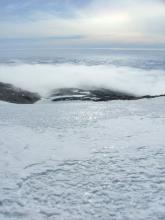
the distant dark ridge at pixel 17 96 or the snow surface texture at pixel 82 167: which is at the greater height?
the distant dark ridge at pixel 17 96

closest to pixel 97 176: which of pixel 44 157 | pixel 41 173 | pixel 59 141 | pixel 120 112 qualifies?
pixel 41 173

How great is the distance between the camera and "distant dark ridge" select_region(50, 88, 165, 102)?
2172 centimetres

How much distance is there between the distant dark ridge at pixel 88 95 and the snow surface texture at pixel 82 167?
25.5 feet

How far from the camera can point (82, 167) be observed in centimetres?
823

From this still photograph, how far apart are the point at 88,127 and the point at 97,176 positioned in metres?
4.58

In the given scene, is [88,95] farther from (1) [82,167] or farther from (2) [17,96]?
(1) [82,167]

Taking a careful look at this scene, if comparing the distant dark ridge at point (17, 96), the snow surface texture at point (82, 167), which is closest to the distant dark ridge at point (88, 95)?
the distant dark ridge at point (17, 96)

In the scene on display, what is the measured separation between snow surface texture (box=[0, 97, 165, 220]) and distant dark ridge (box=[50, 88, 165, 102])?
25.5 ft

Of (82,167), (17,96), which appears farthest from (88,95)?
(82,167)

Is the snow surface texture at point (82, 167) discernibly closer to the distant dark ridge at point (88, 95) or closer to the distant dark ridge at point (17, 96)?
the distant dark ridge at point (17, 96)

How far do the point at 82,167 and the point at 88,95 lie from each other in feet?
49.7

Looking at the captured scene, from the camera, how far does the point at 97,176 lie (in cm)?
763

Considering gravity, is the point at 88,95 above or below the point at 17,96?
below

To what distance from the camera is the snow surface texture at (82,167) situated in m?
6.14
